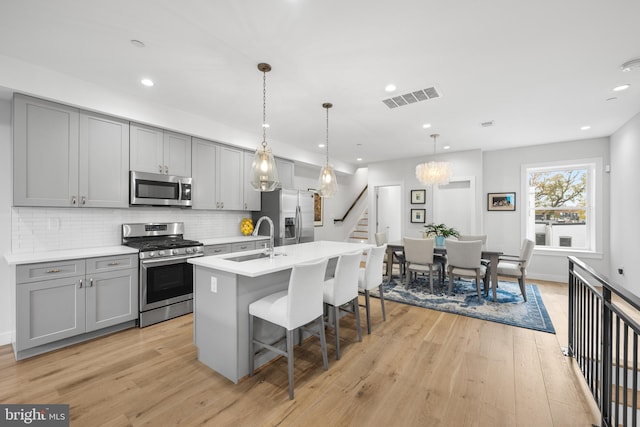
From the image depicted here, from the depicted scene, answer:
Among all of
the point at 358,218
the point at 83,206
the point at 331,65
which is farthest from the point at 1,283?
the point at 358,218

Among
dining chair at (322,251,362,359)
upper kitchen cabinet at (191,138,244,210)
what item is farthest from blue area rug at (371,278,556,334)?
upper kitchen cabinet at (191,138,244,210)

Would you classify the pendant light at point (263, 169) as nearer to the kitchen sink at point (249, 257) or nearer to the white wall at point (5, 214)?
the kitchen sink at point (249, 257)

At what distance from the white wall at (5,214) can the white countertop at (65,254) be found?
209mm

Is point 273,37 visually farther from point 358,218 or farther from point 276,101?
point 358,218

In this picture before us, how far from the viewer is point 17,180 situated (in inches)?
107

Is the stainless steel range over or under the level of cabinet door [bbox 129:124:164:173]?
under

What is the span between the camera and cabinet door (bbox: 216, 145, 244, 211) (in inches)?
178

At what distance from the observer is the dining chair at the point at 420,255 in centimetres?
448

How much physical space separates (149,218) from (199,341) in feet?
7.21

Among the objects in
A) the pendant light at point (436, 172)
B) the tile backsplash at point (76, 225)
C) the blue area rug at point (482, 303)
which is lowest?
the blue area rug at point (482, 303)

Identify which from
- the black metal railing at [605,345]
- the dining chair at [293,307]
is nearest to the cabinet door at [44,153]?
the dining chair at [293,307]

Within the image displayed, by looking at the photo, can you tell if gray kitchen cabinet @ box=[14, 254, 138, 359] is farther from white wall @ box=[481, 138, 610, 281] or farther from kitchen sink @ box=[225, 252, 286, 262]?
white wall @ box=[481, 138, 610, 281]

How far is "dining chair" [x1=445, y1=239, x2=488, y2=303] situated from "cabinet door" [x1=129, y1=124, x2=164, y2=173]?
432 cm

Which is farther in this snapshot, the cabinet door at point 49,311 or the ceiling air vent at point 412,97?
the ceiling air vent at point 412,97
